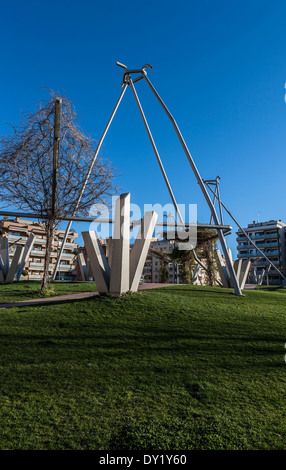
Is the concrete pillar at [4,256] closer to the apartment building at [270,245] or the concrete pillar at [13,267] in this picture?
the concrete pillar at [13,267]

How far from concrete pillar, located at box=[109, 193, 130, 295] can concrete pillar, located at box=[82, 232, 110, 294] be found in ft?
1.13

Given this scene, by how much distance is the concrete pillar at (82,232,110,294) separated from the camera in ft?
34.4

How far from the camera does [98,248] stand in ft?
35.6

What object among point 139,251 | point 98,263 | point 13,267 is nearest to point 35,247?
point 13,267

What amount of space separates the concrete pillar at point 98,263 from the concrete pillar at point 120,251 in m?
0.35

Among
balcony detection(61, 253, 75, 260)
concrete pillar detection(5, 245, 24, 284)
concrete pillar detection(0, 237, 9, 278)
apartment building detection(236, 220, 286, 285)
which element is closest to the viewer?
concrete pillar detection(5, 245, 24, 284)

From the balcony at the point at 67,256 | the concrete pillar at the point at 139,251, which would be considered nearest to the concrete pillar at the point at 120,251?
the concrete pillar at the point at 139,251

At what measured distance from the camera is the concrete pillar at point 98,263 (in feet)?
34.4

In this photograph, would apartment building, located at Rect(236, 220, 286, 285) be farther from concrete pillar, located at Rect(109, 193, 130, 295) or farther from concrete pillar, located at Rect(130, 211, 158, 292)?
concrete pillar, located at Rect(109, 193, 130, 295)

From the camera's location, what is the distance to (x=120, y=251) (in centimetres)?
1007

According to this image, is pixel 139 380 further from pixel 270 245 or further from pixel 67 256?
pixel 270 245

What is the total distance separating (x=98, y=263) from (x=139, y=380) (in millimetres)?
5766

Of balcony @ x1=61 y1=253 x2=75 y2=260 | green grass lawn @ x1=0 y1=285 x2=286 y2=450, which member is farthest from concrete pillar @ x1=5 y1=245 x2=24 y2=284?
balcony @ x1=61 y1=253 x2=75 y2=260

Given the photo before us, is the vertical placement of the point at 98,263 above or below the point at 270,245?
below
